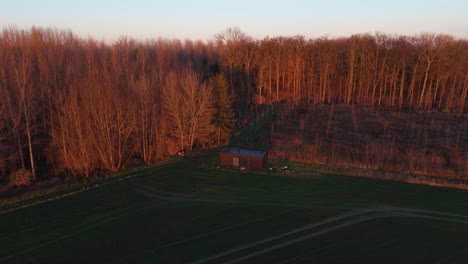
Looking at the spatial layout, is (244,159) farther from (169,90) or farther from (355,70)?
(355,70)

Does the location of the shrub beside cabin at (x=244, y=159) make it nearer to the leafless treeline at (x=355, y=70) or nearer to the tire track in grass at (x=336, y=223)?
the tire track in grass at (x=336, y=223)

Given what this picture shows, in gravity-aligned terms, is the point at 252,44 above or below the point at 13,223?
above

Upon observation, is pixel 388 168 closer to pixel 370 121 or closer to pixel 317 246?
pixel 317 246

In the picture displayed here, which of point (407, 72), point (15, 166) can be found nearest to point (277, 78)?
point (407, 72)

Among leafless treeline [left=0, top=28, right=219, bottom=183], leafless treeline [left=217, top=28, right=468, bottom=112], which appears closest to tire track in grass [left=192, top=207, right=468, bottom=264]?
Result: leafless treeline [left=0, top=28, right=219, bottom=183]

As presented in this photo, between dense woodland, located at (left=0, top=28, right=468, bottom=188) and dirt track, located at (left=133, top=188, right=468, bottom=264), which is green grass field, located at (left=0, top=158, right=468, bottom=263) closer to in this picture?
dirt track, located at (left=133, top=188, right=468, bottom=264)

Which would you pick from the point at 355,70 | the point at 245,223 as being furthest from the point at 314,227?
the point at 355,70

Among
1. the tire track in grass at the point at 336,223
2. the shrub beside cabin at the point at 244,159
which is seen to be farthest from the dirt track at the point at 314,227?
the shrub beside cabin at the point at 244,159
